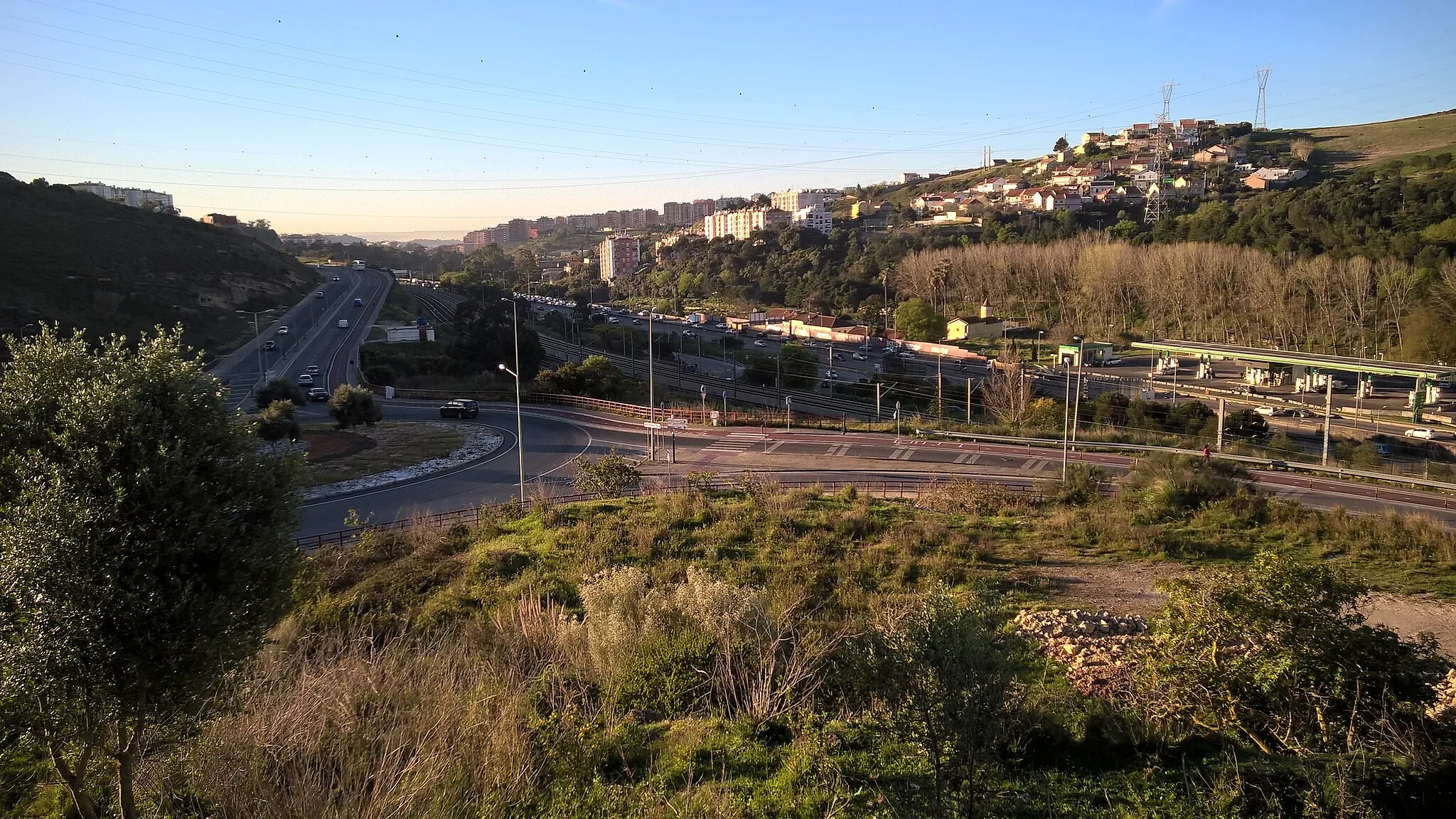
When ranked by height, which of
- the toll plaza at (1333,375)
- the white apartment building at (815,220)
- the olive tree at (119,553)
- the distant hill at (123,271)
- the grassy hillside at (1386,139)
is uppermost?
the grassy hillside at (1386,139)

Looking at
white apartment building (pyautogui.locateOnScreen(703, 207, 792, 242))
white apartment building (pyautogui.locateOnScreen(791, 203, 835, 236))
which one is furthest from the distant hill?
white apartment building (pyautogui.locateOnScreen(791, 203, 835, 236))

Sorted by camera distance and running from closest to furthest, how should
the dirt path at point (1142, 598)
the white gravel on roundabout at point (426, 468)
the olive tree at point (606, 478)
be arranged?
the dirt path at point (1142, 598), the olive tree at point (606, 478), the white gravel on roundabout at point (426, 468)

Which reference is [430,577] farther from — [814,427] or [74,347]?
[814,427]

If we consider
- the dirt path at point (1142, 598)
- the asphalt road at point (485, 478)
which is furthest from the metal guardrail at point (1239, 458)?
the asphalt road at point (485, 478)

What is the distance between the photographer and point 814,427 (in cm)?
2944

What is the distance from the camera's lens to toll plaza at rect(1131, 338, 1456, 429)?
33.0 metres

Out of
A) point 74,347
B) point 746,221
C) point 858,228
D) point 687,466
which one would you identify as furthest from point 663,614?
point 746,221

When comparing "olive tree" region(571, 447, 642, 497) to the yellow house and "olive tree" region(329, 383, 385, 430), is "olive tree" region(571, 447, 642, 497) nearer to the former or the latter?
"olive tree" region(329, 383, 385, 430)

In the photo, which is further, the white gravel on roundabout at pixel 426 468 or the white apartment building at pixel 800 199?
the white apartment building at pixel 800 199

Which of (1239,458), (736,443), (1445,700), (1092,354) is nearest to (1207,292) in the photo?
(1092,354)

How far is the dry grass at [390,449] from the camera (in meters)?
22.7

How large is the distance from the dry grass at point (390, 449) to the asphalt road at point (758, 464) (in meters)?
1.70

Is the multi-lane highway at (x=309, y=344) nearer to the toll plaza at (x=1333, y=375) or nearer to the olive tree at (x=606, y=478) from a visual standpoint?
the olive tree at (x=606, y=478)

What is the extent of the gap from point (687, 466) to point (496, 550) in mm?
9807
